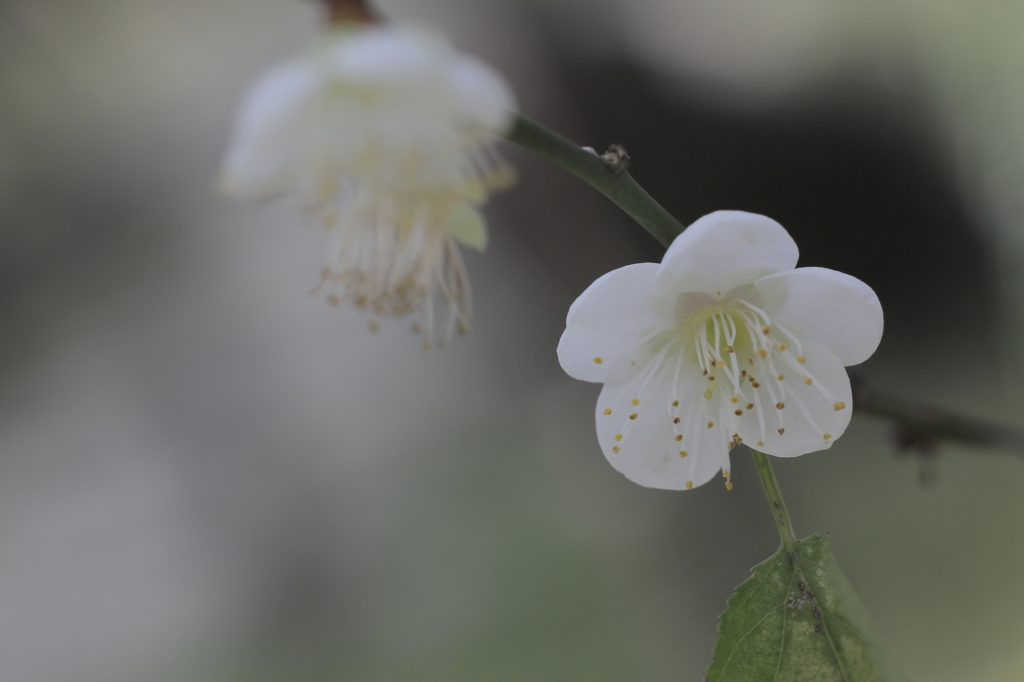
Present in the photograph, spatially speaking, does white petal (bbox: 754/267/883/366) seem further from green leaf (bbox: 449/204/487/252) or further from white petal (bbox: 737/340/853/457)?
green leaf (bbox: 449/204/487/252)

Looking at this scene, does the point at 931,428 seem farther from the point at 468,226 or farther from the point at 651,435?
the point at 468,226

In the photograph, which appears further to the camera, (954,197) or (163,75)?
(163,75)

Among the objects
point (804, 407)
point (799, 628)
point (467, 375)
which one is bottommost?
point (799, 628)

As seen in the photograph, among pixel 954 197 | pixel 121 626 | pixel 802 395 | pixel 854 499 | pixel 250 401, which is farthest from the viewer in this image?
pixel 250 401

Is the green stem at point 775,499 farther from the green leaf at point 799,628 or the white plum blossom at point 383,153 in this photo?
the white plum blossom at point 383,153

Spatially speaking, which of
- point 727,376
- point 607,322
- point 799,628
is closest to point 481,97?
point 607,322

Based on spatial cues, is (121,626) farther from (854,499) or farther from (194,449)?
(854,499)

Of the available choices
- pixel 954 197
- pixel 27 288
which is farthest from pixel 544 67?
pixel 27 288
